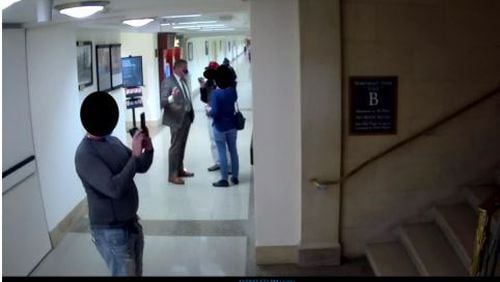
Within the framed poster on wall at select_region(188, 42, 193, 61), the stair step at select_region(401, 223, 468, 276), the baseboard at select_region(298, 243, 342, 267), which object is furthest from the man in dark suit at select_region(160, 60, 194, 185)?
the framed poster on wall at select_region(188, 42, 193, 61)

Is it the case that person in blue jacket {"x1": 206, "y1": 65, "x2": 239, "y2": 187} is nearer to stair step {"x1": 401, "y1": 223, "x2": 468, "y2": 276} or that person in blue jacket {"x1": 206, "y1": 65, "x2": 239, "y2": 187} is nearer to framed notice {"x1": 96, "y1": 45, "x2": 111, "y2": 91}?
Result: framed notice {"x1": 96, "y1": 45, "x2": 111, "y2": 91}

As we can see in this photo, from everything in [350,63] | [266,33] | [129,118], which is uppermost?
[266,33]

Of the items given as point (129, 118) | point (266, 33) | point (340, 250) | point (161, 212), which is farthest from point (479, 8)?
point (129, 118)

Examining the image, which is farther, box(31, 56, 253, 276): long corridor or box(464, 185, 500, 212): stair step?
box(31, 56, 253, 276): long corridor

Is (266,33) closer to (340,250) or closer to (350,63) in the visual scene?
(350,63)

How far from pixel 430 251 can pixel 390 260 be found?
0.82ft

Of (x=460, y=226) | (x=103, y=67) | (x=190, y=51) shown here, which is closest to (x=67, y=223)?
(x=103, y=67)

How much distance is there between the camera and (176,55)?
30.2 ft

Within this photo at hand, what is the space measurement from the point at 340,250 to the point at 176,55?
664 centimetres

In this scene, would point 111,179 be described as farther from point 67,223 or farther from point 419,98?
point 67,223

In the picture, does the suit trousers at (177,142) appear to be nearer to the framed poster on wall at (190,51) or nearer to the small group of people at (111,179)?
the small group of people at (111,179)

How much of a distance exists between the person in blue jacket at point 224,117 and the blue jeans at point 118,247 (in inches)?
106

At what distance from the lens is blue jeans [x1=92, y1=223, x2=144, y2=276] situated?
2.13 m

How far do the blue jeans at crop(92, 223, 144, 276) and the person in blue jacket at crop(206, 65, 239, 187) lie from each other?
2.70 meters
